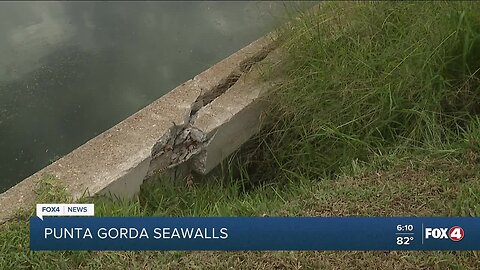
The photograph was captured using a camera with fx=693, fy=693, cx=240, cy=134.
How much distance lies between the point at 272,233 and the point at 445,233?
0.44 meters

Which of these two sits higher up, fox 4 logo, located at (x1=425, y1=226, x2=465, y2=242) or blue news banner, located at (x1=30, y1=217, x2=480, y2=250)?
blue news banner, located at (x1=30, y1=217, x2=480, y2=250)

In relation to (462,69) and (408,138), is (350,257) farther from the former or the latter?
(462,69)

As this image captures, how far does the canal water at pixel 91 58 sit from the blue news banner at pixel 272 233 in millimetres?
1182

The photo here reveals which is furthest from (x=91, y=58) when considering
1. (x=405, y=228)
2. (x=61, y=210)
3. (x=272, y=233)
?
(x=405, y=228)

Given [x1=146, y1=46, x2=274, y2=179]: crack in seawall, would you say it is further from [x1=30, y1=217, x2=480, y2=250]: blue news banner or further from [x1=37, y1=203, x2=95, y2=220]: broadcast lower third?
[x1=30, y1=217, x2=480, y2=250]: blue news banner

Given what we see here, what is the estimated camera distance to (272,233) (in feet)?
5.82

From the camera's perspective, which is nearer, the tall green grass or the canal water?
the tall green grass

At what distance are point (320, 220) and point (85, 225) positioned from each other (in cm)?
60

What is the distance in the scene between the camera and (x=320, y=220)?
5.79ft

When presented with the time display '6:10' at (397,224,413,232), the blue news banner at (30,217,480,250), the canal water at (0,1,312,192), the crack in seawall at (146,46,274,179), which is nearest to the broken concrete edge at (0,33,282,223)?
Answer: the crack in seawall at (146,46,274,179)

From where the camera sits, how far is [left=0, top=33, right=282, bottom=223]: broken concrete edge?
2504mm

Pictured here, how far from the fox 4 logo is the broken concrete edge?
1.23 meters

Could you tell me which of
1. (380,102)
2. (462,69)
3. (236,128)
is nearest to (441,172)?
(380,102)

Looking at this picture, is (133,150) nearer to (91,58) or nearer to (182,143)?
(182,143)
